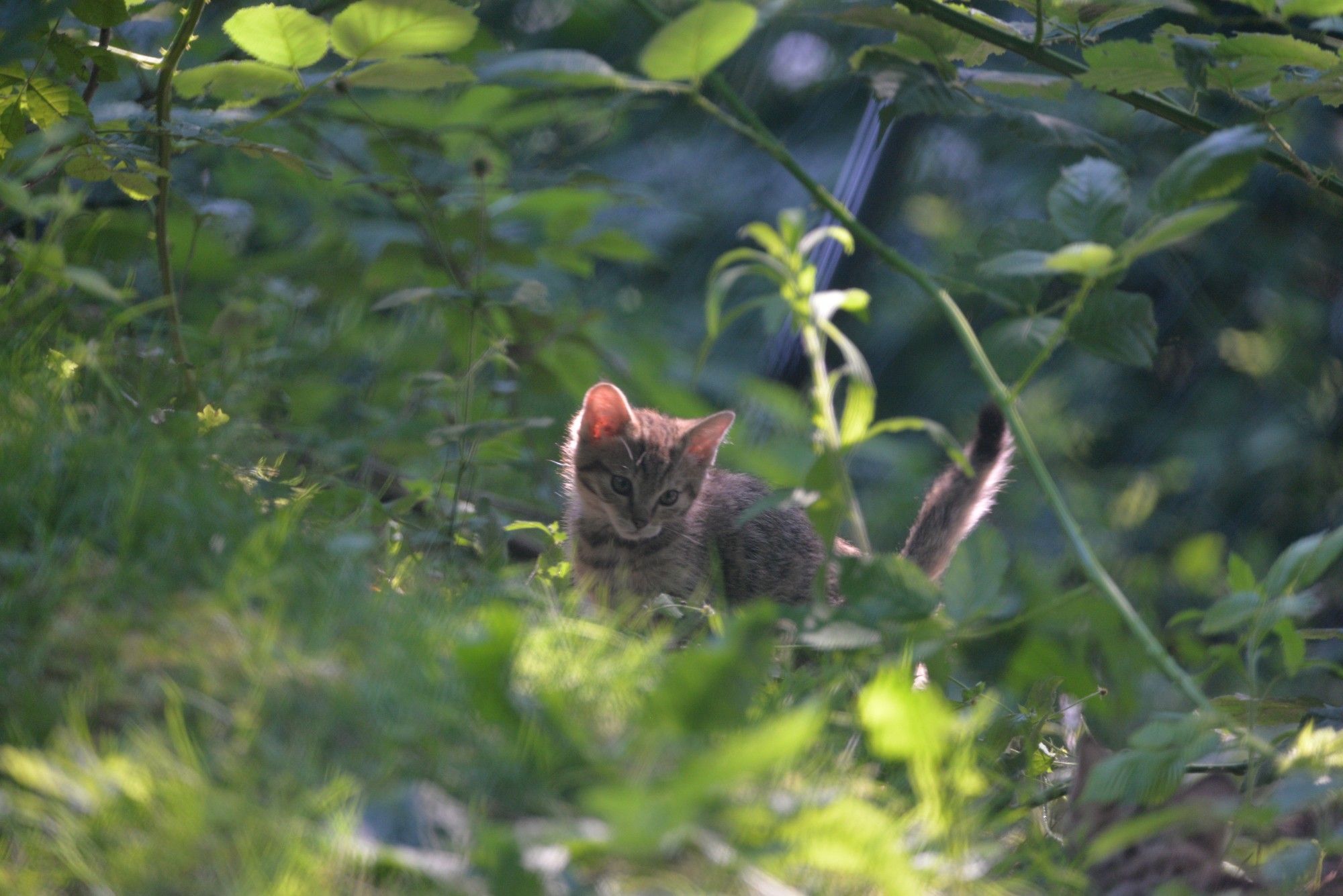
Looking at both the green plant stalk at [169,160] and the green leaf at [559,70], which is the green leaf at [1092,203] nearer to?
the green leaf at [559,70]

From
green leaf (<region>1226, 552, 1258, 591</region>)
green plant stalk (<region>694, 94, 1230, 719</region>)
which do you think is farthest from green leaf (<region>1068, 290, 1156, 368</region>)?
green leaf (<region>1226, 552, 1258, 591</region>)

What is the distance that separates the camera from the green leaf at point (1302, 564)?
4.15ft

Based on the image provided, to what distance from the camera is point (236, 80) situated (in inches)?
67.8

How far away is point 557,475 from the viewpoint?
11.4 ft

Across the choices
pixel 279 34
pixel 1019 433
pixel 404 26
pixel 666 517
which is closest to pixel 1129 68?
pixel 1019 433

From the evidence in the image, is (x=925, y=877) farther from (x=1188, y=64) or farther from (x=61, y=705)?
(x=1188, y=64)

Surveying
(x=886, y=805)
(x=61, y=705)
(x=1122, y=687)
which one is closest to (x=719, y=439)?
(x=1122, y=687)

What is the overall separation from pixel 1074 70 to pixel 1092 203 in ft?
1.42

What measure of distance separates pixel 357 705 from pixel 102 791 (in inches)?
9.0

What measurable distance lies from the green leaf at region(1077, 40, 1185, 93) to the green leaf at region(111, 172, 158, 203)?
1.44 m

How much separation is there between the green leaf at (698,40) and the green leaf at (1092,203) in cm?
43

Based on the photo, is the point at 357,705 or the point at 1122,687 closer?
the point at 357,705

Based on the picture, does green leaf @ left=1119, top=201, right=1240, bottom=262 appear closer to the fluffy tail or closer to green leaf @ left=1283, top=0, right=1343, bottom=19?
green leaf @ left=1283, top=0, right=1343, bottom=19

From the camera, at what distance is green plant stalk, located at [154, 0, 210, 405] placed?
1.83 m
